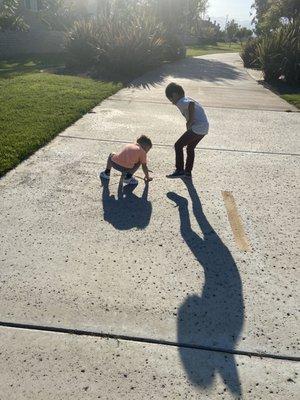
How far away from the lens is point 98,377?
8.16 feet

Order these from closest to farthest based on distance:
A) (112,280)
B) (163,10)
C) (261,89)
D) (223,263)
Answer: (112,280) < (223,263) < (261,89) < (163,10)

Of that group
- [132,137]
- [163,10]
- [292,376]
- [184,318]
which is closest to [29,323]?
[184,318]

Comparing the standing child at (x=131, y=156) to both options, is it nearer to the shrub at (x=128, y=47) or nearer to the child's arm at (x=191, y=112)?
the child's arm at (x=191, y=112)

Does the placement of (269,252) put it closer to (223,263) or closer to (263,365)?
(223,263)

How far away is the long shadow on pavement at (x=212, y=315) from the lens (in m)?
2.58

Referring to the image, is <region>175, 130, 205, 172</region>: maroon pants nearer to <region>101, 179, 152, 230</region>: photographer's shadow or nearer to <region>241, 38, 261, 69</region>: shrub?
<region>101, 179, 152, 230</region>: photographer's shadow

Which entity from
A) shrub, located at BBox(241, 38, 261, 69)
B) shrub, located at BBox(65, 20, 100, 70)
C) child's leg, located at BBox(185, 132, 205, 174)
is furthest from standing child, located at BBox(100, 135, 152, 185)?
shrub, located at BBox(241, 38, 261, 69)

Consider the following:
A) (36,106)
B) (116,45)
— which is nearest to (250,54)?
(116,45)

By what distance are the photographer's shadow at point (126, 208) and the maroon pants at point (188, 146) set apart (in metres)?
0.68

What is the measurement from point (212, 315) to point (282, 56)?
1369cm

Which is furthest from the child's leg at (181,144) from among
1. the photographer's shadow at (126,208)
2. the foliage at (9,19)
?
the foliage at (9,19)

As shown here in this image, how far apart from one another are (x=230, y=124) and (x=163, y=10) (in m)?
21.7

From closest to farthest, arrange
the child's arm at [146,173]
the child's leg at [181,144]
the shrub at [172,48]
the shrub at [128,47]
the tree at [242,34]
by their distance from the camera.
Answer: the child's arm at [146,173] → the child's leg at [181,144] → the shrub at [128,47] → the shrub at [172,48] → the tree at [242,34]

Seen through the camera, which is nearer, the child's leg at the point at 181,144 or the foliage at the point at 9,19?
the child's leg at the point at 181,144
